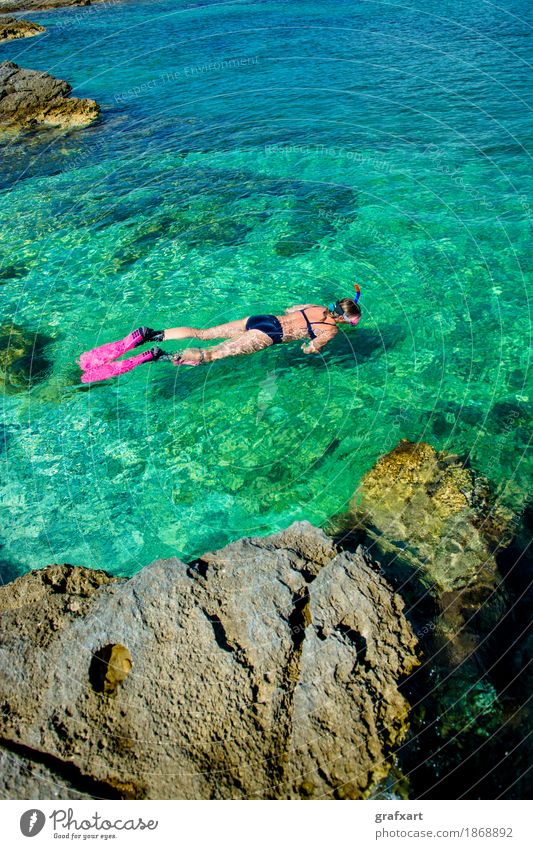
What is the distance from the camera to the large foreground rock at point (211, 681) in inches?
167

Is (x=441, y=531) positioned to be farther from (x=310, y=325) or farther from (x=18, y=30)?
(x=18, y=30)

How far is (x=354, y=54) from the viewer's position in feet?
77.7

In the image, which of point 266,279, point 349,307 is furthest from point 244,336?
point 266,279

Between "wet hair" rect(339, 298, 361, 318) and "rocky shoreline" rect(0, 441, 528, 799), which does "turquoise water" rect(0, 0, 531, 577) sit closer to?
"wet hair" rect(339, 298, 361, 318)

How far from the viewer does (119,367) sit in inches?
376

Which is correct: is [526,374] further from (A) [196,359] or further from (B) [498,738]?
(B) [498,738]

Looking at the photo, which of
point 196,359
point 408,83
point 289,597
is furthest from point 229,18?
point 289,597

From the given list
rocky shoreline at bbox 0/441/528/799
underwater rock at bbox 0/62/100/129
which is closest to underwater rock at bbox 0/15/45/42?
underwater rock at bbox 0/62/100/129

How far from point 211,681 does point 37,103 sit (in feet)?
81.5

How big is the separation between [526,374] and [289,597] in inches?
270

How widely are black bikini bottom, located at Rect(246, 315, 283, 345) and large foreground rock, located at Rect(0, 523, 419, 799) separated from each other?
17.3ft
